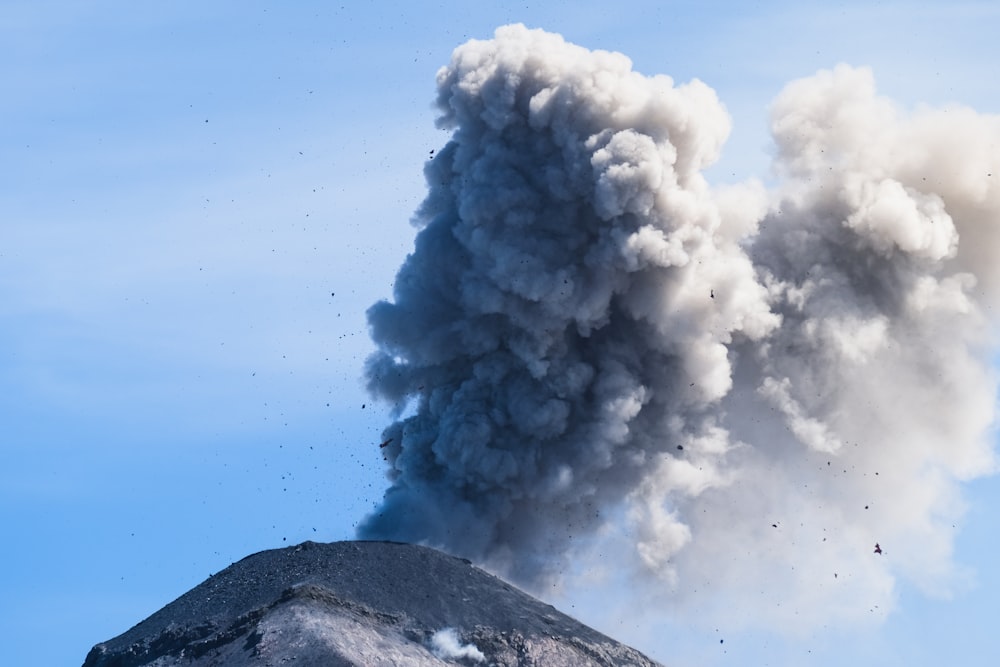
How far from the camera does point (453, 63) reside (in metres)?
144

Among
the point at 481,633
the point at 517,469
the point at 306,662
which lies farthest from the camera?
the point at 517,469

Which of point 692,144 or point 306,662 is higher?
point 692,144

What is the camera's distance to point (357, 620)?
121188 millimetres

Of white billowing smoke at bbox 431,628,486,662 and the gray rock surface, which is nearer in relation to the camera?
the gray rock surface

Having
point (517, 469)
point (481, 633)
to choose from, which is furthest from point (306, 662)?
point (517, 469)

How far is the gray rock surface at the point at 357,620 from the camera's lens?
391ft

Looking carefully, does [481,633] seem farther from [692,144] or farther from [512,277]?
[692,144]

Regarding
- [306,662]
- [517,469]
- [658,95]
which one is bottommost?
[306,662]

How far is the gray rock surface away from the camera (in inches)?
4692

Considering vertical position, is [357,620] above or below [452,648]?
above

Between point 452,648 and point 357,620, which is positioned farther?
point 452,648

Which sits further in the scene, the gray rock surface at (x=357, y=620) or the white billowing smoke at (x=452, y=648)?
the white billowing smoke at (x=452, y=648)

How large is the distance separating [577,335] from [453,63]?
1632 cm

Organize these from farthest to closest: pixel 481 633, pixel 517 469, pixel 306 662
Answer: pixel 517 469
pixel 481 633
pixel 306 662
